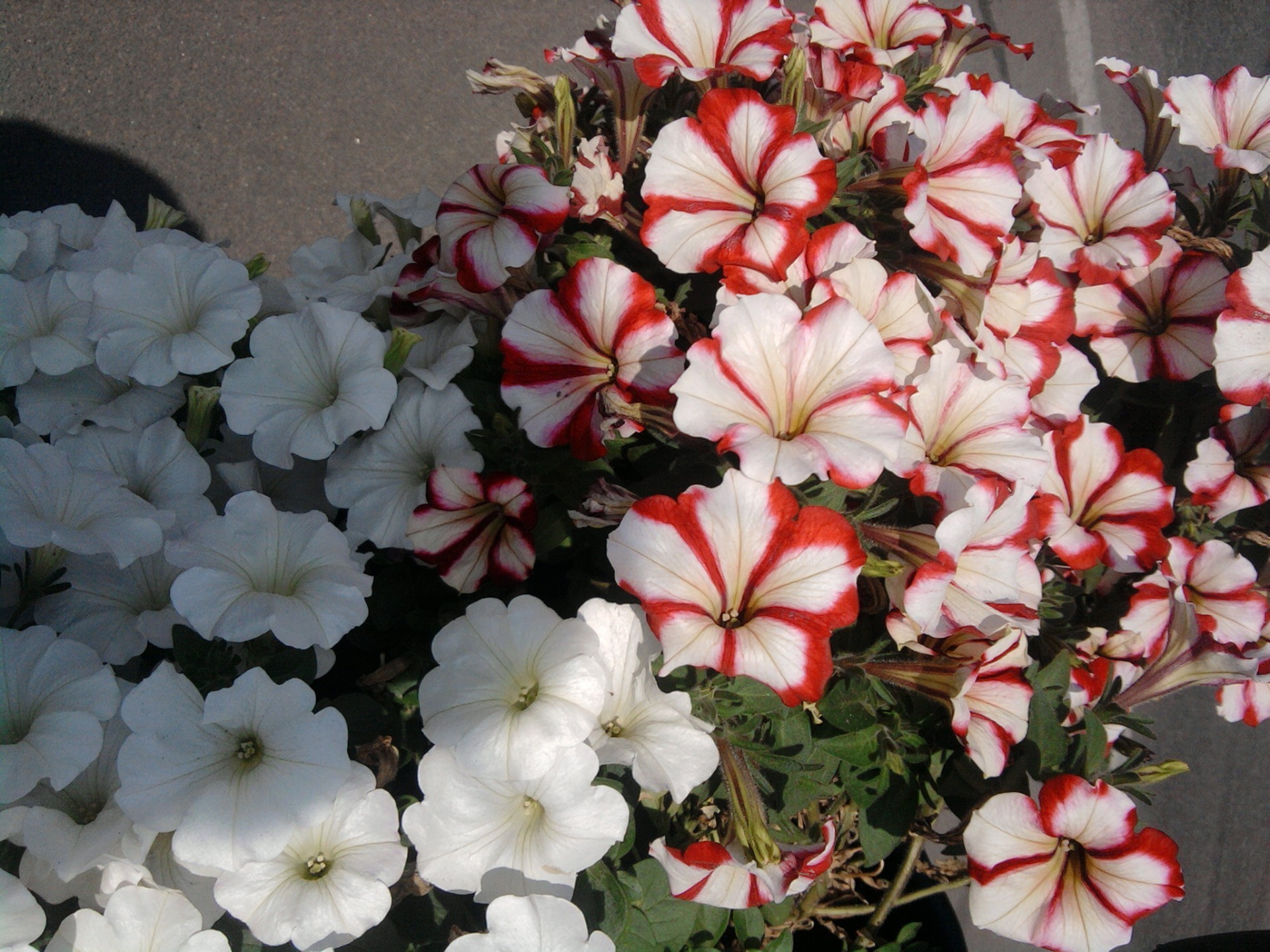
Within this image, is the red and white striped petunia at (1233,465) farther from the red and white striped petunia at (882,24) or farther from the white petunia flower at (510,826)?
the white petunia flower at (510,826)

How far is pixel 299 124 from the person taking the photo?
2258mm

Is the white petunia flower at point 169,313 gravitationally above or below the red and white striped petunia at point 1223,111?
below

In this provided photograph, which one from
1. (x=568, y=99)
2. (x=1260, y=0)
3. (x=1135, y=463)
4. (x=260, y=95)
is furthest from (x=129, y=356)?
(x=1260, y=0)

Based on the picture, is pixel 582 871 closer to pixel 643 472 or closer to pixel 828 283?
pixel 643 472

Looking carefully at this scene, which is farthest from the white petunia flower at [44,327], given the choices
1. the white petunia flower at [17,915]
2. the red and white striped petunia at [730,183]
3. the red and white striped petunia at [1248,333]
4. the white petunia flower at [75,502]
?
the red and white striped petunia at [1248,333]

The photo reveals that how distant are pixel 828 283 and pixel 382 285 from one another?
0.54m

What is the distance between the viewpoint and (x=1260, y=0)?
9.78ft

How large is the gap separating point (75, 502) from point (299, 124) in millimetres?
1708

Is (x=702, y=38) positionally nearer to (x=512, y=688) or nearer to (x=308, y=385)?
(x=308, y=385)

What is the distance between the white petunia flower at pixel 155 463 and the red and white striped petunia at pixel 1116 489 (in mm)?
928

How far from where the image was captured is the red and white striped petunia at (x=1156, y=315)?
1.10 metres

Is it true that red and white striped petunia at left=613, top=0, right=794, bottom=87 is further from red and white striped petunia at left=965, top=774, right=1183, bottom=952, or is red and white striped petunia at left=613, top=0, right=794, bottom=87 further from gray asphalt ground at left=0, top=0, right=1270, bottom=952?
gray asphalt ground at left=0, top=0, right=1270, bottom=952

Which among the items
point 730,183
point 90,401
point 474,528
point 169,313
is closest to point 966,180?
point 730,183

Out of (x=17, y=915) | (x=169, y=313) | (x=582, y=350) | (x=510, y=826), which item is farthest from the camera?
(x=169, y=313)
